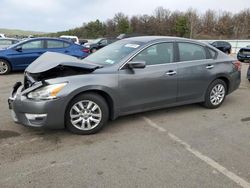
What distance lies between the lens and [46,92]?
375 cm

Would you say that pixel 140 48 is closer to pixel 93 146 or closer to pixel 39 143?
Result: pixel 93 146

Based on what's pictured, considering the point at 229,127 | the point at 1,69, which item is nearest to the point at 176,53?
the point at 229,127

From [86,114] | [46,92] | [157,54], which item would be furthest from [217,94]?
[46,92]

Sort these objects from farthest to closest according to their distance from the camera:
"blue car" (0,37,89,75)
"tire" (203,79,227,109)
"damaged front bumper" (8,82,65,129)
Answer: "blue car" (0,37,89,75) < "tire" (203,79,227,109) < "damaged front bumper" (8,82,65,129)

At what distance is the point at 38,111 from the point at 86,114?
27.7 inches

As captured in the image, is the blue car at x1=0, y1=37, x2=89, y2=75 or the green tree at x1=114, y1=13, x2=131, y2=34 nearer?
the blue car at x1=0, y1=37, x2=89, y2=75

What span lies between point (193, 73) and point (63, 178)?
317cm

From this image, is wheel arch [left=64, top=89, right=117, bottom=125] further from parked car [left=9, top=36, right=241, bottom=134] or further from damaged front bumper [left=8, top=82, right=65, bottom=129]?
damaged front bumper [left=8, top=82, right=65, bottom=129]

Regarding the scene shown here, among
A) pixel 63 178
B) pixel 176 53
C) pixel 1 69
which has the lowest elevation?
pixel 63 178

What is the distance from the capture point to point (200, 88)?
5242mm

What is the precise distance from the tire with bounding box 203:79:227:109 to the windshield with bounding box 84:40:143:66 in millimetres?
1821

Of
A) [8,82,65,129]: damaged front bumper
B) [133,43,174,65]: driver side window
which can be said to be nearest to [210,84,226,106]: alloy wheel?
[133,43,174,65]: driver side window

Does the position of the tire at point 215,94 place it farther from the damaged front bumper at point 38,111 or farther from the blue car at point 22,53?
the blue car at point 22,53

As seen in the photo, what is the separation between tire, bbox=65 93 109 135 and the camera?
3.97m
